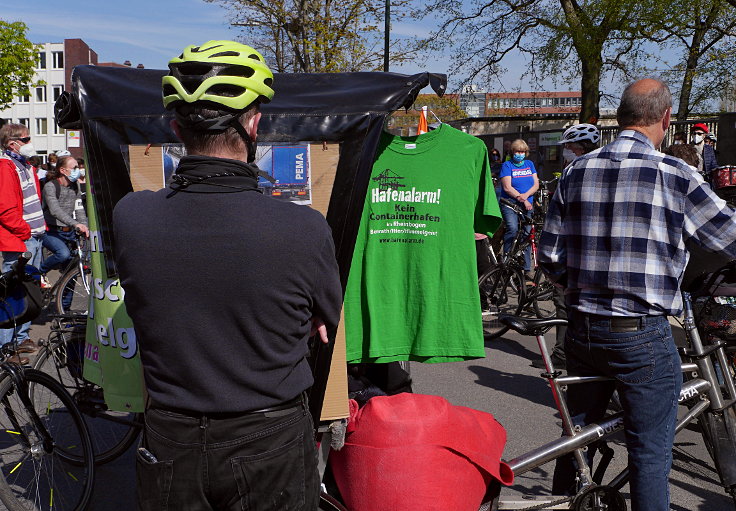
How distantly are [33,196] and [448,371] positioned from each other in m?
4.11

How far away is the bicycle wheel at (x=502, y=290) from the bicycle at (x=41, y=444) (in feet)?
17.1

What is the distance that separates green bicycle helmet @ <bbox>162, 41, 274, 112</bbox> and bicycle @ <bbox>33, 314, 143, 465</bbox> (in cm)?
257

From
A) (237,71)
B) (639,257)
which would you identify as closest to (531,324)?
(639,257)

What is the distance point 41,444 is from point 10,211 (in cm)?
295

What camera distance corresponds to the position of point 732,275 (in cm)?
407

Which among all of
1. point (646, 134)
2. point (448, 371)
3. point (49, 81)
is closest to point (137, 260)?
point (646, 134)

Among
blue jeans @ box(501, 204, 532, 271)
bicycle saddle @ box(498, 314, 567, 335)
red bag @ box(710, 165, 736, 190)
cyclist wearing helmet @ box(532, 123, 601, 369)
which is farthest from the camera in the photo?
blue jeans @ box(501, 204, 532, 271)

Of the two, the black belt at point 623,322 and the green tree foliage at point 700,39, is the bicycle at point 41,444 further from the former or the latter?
the green tree foliage at point 700,39

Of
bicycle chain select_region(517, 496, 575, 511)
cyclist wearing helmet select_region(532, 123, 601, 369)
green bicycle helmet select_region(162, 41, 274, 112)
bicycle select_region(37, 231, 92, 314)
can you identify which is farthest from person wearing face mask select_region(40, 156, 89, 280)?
green bicycle helmet select_region(162, 41, 274, 112)

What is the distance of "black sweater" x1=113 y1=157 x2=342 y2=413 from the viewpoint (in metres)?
1.76

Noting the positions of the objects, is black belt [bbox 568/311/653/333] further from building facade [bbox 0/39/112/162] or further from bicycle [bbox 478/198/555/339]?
building facade [bbox 0/39/112/162]

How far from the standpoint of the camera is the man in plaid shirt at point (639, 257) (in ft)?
9.27

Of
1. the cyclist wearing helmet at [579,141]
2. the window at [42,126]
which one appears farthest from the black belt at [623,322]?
the window at [42,126]

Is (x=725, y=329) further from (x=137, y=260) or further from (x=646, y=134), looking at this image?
(x=137, y=260)
